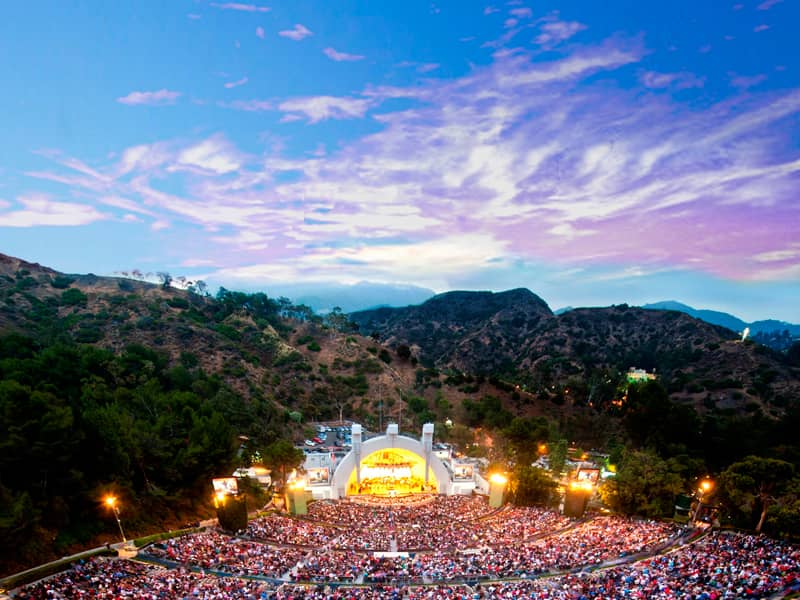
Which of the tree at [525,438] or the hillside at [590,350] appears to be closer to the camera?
the tree at [525,438]

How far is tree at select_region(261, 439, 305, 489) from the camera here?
3303cm

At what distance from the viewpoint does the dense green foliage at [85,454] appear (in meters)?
20.0

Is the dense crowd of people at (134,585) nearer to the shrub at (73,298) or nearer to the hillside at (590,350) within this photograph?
the hillside at (590,350)

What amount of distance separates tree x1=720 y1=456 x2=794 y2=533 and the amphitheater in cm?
269

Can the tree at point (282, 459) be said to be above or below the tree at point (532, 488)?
above

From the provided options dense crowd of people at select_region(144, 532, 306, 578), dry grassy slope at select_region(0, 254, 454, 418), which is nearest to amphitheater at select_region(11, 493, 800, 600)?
dense crowd of people at select_region(144, 532, 306, 578)

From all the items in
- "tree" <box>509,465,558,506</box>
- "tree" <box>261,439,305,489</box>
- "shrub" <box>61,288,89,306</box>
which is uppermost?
"shrub" <box>61,288,89,306</box>

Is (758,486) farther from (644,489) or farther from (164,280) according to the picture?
(164,280)

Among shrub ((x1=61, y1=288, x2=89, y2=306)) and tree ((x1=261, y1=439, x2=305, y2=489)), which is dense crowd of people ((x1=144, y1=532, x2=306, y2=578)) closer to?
tree ((x1=261, y1=439, x2=305, y2=489))

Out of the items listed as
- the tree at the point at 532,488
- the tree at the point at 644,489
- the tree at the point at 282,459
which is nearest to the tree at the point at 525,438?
the tree at the point at 532,488

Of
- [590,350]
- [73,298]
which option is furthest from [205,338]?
[590,350]

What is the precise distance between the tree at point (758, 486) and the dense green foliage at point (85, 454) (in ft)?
98.6

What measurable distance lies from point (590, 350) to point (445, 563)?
4174 inches

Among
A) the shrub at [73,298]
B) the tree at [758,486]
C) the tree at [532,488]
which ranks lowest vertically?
the tree at [532,488]
